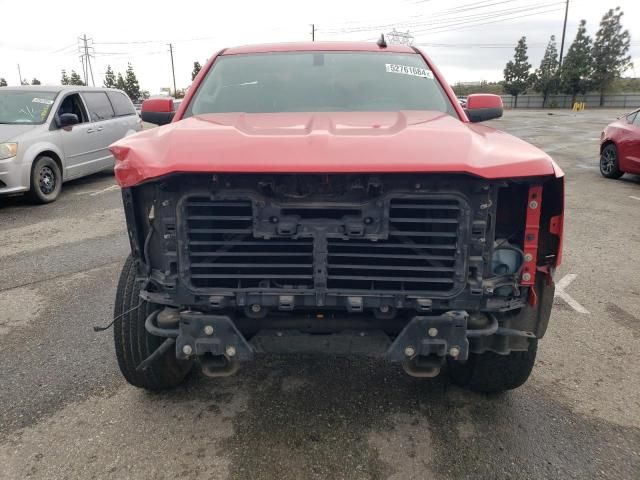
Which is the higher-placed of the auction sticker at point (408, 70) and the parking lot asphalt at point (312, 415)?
the auction sticker at point (408, 70)

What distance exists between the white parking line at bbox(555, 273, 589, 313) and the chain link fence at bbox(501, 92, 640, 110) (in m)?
51.6

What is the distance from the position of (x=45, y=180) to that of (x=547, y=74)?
2193 inches

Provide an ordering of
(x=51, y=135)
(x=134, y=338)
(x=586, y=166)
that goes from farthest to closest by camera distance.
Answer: (x=586, y=166) → (x=51, y=135) → (x=134, y=338)

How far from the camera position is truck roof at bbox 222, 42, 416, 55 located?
3826mm

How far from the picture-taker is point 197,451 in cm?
249

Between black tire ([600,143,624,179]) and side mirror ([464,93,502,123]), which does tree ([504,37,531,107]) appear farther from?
side mirror ([464,93,502,123])

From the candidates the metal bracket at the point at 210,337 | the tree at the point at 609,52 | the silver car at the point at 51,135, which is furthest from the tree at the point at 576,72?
the metal bracket at the point at 210,337

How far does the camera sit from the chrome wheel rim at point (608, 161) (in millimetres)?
10198

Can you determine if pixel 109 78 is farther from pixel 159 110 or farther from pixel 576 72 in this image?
pixel 159 110

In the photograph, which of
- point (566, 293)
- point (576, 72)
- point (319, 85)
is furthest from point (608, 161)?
point (576, 72)

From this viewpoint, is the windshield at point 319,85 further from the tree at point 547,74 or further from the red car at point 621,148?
the tree at point 547,74

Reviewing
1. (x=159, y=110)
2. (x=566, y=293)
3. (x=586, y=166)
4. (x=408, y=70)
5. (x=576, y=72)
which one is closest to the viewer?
(x=408, y=70)

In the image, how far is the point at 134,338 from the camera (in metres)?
2.71

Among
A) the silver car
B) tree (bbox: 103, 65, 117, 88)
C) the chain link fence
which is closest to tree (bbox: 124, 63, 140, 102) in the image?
tree (bbox: 103, 65, 117, 88)
